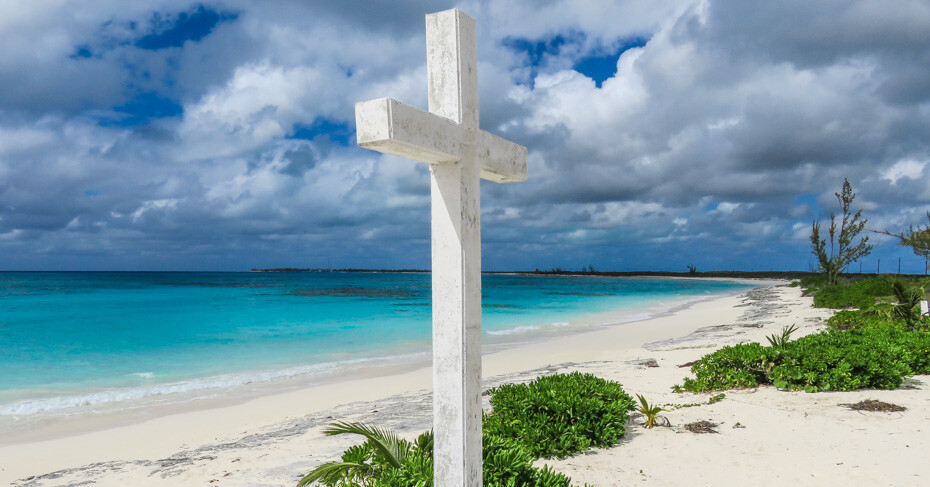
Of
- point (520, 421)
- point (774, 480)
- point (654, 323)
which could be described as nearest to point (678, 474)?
point (774, 480)

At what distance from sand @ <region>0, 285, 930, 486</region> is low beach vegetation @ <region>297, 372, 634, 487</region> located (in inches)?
9.3

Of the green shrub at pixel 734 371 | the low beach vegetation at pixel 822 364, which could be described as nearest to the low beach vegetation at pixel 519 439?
the green shrub at pixel 734 371

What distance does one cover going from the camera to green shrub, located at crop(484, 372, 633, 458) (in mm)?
5234

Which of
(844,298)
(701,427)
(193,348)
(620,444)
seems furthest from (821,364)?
(193,348)

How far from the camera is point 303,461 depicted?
5.71 metres

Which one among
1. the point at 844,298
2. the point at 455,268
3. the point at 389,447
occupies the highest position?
the point at 455,268

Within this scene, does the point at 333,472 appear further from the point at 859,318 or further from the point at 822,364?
the point at 859,318

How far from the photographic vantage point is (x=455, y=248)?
290 cm

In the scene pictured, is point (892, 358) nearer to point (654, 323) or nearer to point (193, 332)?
point (654, 323)

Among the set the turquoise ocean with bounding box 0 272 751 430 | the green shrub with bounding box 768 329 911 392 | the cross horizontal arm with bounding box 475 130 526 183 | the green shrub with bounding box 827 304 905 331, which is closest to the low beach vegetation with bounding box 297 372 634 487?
the cross horizontal arm with bounding box 475 130 526 183

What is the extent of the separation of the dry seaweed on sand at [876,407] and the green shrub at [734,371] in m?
1.30

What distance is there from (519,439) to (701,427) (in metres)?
2.17

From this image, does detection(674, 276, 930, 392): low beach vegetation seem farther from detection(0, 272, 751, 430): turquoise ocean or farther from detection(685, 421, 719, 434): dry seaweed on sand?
detection(0, 272, 751, 430): turquoise ocean

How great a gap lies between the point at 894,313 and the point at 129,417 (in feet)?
52.7
